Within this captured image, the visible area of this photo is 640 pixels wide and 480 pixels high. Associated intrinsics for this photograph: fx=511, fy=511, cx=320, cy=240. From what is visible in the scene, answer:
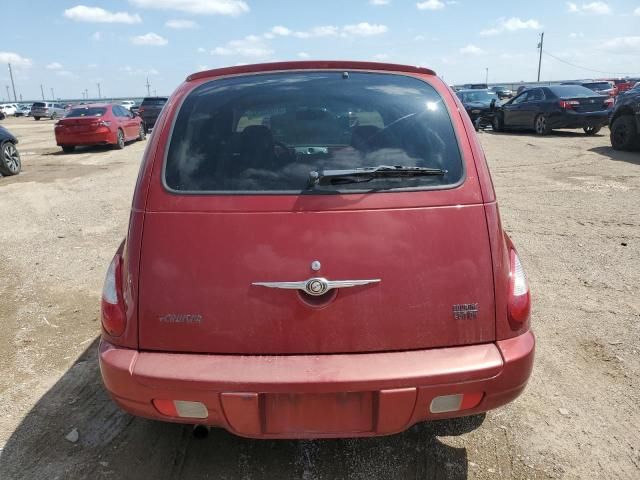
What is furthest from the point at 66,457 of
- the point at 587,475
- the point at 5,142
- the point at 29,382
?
the point at 5,142

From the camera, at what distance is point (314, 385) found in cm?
195

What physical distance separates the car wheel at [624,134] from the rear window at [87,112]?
14602mm

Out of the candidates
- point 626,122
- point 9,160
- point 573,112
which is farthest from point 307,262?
point 573,112

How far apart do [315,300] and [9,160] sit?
1187cm

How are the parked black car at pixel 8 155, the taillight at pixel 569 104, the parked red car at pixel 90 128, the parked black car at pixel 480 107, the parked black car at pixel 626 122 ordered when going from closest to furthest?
1. the parked black car at pixel 8 155
2. the parked black car at pixel 626 122
3. the taillight at pixel 569 104
4. the parked red car at pixel 90 128
5. the parked black car at pixel 480 107

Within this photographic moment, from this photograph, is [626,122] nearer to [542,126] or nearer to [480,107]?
[542,126]

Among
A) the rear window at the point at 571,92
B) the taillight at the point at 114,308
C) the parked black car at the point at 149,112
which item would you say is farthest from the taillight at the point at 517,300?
the parked black car at the point at 149,112

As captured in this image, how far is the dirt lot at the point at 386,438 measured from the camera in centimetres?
249

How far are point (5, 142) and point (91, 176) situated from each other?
2015 millimetres

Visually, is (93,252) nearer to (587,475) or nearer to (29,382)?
(29,382)

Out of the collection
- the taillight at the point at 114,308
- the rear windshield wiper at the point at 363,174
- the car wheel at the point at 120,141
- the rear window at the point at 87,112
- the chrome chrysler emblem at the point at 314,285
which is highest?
the rear windshield wiper at the point at 363,174

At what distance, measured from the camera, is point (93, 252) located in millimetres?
5836

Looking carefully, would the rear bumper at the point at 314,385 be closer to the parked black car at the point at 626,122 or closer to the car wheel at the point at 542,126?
the parked black car at the point at 626,122

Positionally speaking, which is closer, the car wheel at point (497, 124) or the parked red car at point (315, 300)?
the parked red car at point (315, 300)
